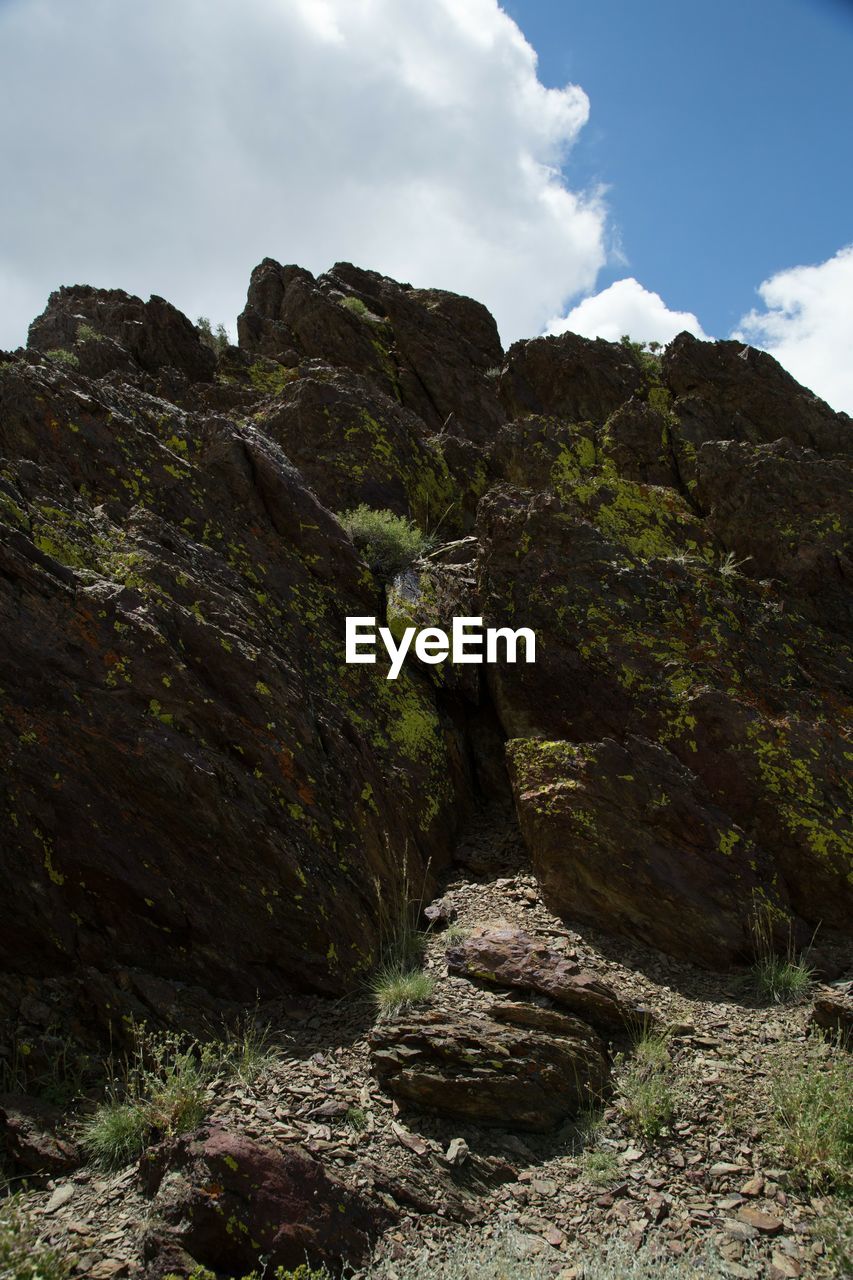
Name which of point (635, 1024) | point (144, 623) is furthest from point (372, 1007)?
point (144, 623)

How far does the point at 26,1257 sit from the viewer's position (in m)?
Result: 3.79

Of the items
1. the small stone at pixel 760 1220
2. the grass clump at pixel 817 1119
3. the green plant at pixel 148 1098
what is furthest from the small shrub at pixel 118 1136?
the grass clump at pixel 817 1119

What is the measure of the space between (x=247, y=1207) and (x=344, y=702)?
4.58 m

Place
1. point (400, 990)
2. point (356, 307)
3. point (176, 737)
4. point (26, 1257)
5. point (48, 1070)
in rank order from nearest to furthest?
point (26, 1257) < point (48, 1070) < point (400, 990) < point (176, 737) < point (356, 307)

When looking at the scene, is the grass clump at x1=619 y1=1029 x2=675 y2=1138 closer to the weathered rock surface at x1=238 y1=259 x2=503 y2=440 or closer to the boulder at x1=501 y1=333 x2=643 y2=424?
the weathered rock surface at x1=238 y1=259 x2=503 y2=440

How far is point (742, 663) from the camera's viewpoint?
8672 mm

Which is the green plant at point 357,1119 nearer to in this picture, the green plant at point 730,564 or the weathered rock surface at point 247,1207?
the weathered rock surface at point 247,1207

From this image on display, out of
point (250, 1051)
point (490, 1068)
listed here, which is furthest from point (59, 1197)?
point (490, 1068)

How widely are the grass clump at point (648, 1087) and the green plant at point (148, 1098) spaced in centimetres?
271

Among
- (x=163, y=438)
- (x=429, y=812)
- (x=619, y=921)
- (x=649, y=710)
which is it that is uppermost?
(x=163, y=438)

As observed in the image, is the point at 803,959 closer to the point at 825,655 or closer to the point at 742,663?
the point at 742,663

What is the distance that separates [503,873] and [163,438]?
620 centimetres

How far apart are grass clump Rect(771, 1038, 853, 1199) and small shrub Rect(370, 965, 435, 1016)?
2430 mm

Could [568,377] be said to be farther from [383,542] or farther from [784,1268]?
[784,1268]
